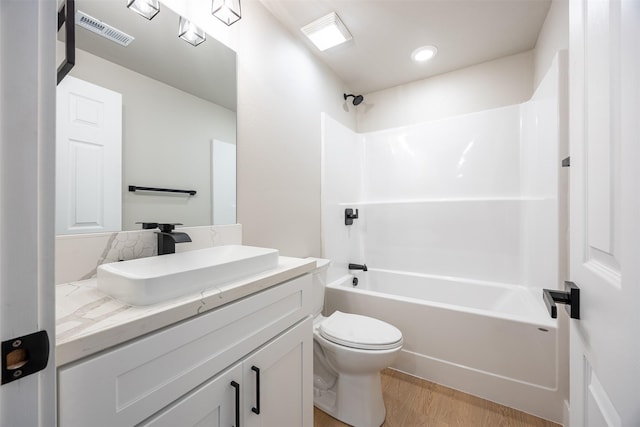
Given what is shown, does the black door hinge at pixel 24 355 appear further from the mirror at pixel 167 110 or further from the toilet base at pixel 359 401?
the toilet base at pixel 359 401

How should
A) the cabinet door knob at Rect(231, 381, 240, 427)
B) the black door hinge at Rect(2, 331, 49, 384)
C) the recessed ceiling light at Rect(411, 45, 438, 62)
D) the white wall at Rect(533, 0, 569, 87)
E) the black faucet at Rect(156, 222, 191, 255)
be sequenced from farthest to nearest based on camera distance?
the recessed ceiling light at Rect(411, 45, 438, 62) < the white wall at Rect(533, 0, 569, 87) < the black faucet at Rect(156, 222, 191, 255) < the cabinet door knob at Rect(231, 381, 240, 427) < the black door hinge at Rect(2, 331, 49, 384)

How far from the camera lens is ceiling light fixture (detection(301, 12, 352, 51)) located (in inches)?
66.6

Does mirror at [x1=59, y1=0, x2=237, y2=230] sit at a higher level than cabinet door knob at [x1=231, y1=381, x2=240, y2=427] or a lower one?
higher

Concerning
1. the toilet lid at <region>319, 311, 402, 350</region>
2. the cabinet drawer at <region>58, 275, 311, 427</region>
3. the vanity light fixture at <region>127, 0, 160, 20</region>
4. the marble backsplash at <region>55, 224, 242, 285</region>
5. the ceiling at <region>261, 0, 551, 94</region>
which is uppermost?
the ceiling at <region>261, 0, 551, 94</region>

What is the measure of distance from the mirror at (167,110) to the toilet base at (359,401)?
3.78 ft

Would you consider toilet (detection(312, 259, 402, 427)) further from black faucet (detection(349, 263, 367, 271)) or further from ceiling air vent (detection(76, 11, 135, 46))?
ceiling air vent (detection(76, 11, 135, 46))

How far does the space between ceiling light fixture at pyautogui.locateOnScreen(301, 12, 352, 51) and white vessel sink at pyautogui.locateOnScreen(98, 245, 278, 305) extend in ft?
5.39

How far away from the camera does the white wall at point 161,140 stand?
96 cm

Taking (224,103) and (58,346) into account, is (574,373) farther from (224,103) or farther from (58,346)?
(224,103)

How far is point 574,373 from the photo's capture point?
63 centimetres

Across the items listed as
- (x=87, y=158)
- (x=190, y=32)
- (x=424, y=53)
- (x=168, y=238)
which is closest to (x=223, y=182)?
(x=168, y=238)

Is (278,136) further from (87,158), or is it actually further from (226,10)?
(87,158)

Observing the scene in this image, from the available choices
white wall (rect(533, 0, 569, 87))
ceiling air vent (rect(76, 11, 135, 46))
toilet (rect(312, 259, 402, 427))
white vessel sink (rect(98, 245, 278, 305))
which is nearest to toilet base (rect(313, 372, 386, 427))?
toilet (rect(312, 259, 402, 427))

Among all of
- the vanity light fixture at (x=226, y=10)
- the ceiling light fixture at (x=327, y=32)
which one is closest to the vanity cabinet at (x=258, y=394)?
the vanity light fixture at (x=226, y=10)
